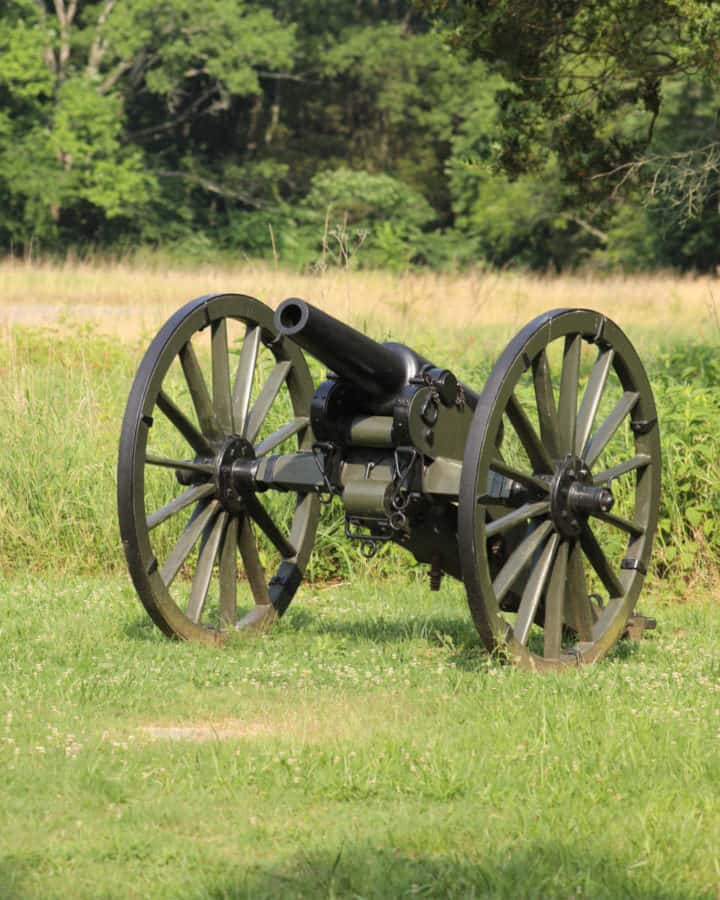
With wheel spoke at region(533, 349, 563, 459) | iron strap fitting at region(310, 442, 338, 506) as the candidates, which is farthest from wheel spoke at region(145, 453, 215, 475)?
wheel spoke at region(533, 349, 563, 459)

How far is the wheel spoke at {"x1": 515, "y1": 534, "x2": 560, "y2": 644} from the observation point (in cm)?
600

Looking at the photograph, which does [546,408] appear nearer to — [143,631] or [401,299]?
[143,631]

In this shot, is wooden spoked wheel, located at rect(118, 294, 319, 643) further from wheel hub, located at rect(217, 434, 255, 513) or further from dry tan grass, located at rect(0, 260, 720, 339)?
dry tan grass, located at rect(0, 260, 720, 339)

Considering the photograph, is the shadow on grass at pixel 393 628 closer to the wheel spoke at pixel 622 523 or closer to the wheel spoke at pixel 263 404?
the wheel spoke at pixel 622 523

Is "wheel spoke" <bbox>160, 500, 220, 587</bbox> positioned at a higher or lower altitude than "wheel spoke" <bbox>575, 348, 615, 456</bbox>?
lower

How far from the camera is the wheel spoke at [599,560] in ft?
20.9

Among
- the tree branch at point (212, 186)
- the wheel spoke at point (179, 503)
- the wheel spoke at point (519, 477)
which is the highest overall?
the wheel spoke at point (519, 477)

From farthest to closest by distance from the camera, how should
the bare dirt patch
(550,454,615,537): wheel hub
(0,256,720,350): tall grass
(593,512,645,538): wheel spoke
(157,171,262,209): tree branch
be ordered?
(157,171,262,209): tree branch → (0,256,720,350): tall grass → (593,512,645,538): wheel spoke → (550,454,615,537): wheel hub → the bare dirt patch

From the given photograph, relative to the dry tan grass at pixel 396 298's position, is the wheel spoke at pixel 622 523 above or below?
above

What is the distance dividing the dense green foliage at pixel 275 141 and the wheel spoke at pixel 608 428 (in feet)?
81.9

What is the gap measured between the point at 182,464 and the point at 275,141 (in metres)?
44.5

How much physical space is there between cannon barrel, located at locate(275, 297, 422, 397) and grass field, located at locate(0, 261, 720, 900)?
3.63 ft

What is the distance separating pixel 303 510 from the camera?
7.43 m

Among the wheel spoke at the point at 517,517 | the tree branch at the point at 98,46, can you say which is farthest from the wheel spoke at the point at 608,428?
the tree branch at the point at 98,46
